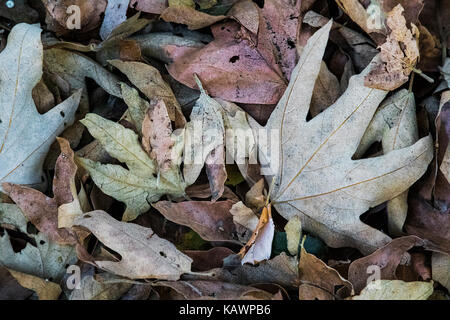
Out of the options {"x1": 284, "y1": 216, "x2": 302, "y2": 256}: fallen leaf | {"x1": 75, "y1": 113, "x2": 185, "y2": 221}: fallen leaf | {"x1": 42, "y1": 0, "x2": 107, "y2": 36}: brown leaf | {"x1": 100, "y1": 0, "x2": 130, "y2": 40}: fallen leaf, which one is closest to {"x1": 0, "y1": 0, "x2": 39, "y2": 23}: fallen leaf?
{"x1": 42, "y1": 0, "x2": 107, "y2": 36}: brown leaf

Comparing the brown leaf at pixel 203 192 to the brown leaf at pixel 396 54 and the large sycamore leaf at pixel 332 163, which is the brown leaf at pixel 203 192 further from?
the brown leaf at pixel 396 54

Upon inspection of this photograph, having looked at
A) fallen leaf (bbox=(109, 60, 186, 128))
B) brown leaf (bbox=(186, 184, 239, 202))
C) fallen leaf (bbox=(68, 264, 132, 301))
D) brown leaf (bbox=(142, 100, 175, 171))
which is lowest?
fallen leaf (bbox=(68, 264, 132, 301))

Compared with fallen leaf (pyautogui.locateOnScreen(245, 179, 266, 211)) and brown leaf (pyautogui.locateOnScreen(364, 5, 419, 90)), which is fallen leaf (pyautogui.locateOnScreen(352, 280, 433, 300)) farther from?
brown leaf (pyautogui.locateOnScreen(364, 5, 419, 90))

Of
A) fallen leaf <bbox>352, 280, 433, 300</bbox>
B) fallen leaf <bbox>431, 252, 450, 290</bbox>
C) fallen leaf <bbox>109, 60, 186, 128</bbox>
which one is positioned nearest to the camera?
fallen leaf <bbox>352, 280, 433, 300</bbox>

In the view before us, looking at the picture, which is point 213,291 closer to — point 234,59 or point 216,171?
point 216,171

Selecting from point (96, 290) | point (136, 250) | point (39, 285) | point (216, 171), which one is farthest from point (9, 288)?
point (216, 171)

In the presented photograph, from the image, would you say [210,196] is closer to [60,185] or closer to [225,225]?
[225,225]
